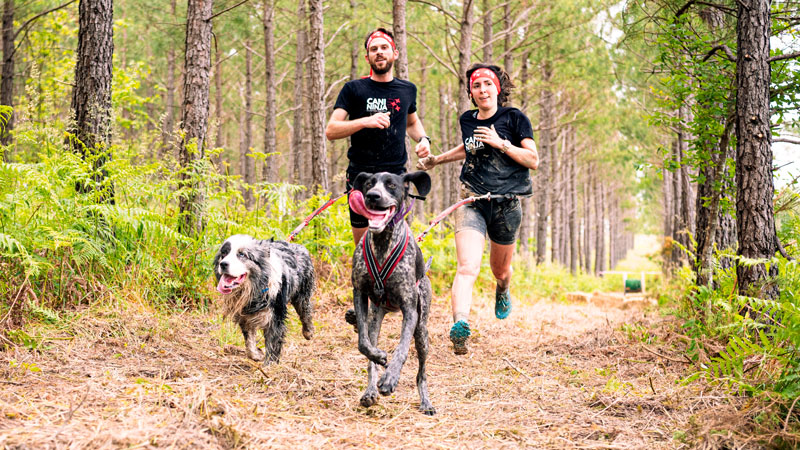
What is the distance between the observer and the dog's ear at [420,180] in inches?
152

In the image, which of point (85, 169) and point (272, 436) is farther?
point (85, 169)

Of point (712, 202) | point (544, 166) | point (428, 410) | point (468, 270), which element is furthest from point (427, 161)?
point (544, 166)

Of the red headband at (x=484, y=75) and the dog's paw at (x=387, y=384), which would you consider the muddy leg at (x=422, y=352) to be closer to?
the dog's paw at (x=387, y=384)

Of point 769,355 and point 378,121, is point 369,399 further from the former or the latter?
point 769,355

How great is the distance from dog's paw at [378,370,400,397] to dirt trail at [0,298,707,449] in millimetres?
254

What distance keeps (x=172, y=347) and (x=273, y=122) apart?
12710 mm

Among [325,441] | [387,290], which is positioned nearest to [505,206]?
[387,290]

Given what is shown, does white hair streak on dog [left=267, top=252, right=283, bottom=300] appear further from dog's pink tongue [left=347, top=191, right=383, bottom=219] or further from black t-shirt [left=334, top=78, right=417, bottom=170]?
dog's pink tongue [left=347, top=191, right=383, bottom=219]

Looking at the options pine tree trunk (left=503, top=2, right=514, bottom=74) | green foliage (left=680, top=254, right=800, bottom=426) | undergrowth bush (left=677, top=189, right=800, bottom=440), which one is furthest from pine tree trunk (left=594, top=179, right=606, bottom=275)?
green foliage (left=680, top=254, right=800, bottom=426)

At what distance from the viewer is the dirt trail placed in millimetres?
2930

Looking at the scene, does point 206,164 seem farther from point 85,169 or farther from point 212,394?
point 212,394

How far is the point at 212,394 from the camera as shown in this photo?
340 centimetres

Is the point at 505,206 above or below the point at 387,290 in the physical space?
above

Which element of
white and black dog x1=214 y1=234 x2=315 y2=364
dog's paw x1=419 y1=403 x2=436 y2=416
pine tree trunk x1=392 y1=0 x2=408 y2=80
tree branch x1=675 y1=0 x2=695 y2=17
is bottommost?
dog's paw x1=419 y1=403 x2=436 y2=416
